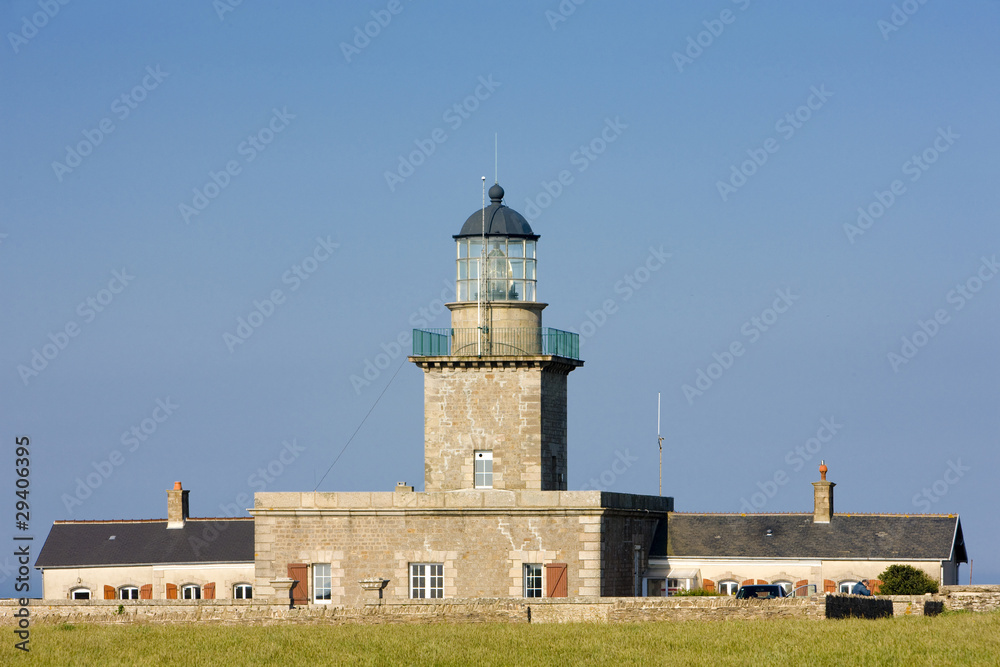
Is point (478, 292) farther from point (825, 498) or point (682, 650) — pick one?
point (682, 650)

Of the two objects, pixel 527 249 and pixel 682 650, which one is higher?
pixel 527 249

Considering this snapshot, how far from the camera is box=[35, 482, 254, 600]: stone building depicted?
44812 millimetres

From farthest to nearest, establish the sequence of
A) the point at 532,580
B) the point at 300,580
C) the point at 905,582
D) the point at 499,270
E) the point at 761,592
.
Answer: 1. the point at 499,270
2. the point at 905,582
3. the point at 300,580
4. the point at 532,580
5. the point at 761,592

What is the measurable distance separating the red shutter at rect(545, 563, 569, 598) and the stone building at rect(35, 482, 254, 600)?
12429 mm

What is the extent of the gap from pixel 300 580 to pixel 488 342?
262 inches

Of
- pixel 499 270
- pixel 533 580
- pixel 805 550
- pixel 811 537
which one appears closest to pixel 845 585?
pixel 805 550

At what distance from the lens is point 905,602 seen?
3322 cm

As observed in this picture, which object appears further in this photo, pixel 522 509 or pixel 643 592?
pixel 643 592

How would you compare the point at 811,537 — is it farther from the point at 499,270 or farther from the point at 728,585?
the point at 499,270

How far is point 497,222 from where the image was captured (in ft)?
122

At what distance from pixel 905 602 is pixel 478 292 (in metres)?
11.4

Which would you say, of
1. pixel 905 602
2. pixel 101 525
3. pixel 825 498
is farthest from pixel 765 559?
pixel 101 525

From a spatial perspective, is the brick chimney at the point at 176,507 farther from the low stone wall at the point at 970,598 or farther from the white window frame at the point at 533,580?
the low stone wall at the point at 970,598

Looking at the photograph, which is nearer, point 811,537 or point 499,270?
point 499,270
